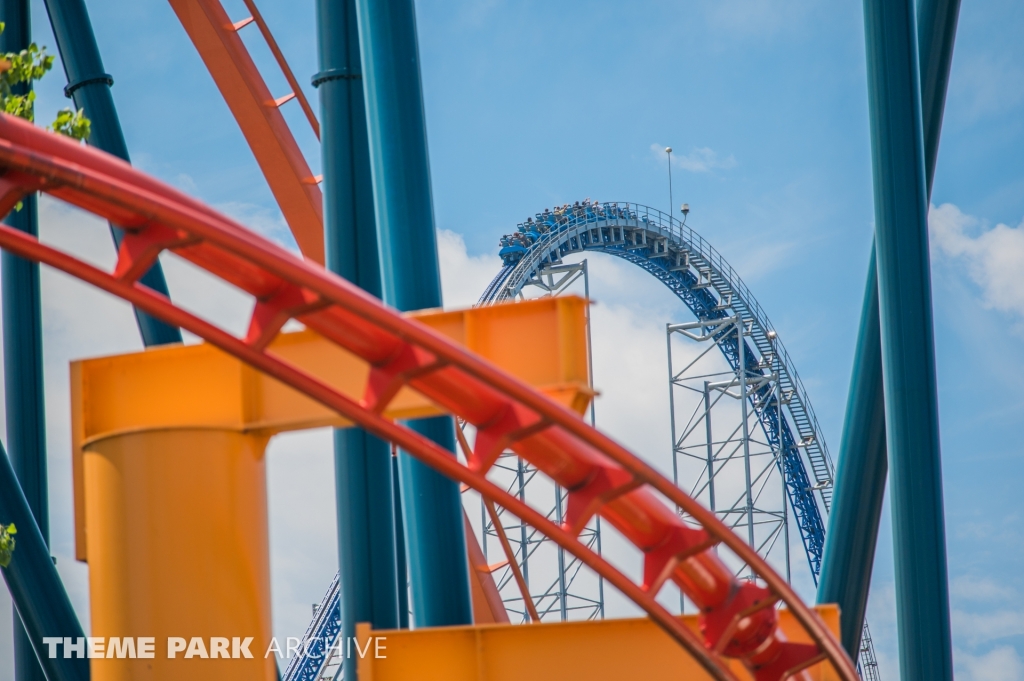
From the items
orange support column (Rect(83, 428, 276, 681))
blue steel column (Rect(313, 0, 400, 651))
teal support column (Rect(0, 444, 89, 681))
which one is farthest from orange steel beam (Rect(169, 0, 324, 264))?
orange support column (Rect(83, 428, 276, 681))

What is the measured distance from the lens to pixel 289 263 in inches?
166

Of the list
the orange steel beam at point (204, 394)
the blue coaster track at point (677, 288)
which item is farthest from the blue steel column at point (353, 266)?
the blue coaster track at point (677, 288)

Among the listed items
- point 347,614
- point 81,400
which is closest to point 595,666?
point 347,614

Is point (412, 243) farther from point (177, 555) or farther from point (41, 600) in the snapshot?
point (41, 600)

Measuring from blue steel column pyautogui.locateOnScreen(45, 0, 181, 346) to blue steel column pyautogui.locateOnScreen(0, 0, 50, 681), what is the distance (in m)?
0.40

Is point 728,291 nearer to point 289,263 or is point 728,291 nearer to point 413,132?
point 413,132

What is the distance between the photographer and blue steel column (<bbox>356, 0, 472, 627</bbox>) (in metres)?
6.18

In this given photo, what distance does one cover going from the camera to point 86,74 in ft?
29.8

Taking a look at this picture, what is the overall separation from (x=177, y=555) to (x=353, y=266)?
2.09 m

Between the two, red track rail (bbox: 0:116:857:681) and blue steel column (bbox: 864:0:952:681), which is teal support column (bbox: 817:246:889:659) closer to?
blue steel column (bbox: 864:0:952:681)

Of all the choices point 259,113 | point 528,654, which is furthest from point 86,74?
point 528,654

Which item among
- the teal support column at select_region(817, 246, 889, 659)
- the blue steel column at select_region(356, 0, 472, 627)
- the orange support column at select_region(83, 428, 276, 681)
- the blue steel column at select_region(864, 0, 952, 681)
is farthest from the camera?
the teal support column at select_region(817, 246, 889, 659)

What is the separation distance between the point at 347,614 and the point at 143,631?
1.45 metres

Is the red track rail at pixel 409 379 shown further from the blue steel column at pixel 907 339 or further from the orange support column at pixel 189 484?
the blue steel column at pixel 907 339
